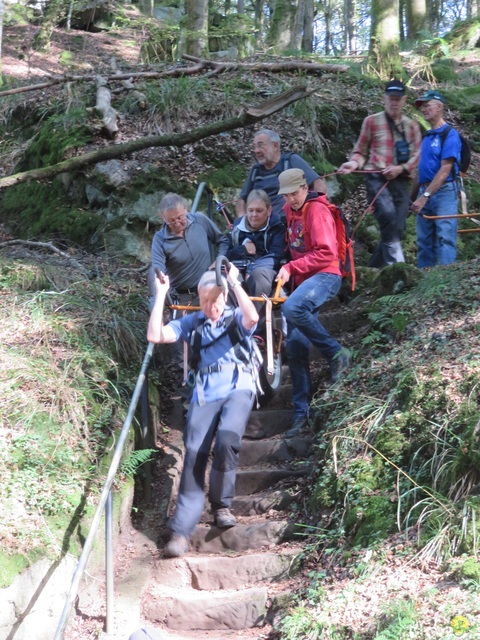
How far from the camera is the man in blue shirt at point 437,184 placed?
7.14 metres

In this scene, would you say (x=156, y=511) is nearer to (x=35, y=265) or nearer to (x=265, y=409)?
(x=265, y=409)

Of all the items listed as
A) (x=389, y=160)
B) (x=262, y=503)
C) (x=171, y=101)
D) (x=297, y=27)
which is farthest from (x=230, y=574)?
(x=297, y=27)

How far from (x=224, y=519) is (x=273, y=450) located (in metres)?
0.92

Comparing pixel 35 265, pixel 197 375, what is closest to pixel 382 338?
pixel 197 375

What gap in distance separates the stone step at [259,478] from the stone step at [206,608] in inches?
38.9

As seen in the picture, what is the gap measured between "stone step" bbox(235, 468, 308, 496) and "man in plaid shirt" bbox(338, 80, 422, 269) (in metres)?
3.07

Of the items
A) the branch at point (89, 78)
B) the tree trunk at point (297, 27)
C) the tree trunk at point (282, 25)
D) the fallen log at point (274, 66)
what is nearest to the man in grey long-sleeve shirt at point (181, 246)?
the branch at point (89, 78)

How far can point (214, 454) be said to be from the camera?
17.0ft

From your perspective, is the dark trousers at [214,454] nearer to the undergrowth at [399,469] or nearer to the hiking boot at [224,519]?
the hiking boot at [224,519]

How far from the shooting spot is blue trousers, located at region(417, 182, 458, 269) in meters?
7.30

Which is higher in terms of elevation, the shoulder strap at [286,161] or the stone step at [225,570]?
Result: the shoulder strap at [286,161]

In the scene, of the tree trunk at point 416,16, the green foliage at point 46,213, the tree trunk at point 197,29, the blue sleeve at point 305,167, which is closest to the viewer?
the blue sleeve at point 305,167

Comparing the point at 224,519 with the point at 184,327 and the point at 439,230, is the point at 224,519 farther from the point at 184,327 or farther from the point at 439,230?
the point at 439,230

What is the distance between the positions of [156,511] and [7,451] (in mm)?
1374
